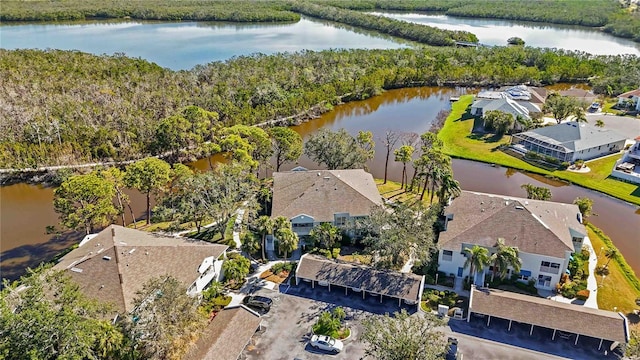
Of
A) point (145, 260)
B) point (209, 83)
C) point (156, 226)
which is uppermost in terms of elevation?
point (209, 83)

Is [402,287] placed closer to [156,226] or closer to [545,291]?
[545,291]

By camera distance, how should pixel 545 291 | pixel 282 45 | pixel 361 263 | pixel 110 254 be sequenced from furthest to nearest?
pixel 282 45
pixel 361 263
pixel 545 291
pixel 110 254

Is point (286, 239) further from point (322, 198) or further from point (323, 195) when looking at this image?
point (323, 195)

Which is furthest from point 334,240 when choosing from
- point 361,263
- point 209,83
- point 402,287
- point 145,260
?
point 209,83

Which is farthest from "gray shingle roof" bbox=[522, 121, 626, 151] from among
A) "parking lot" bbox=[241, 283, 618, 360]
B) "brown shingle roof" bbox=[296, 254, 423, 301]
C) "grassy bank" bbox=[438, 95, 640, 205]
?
"brown shingle roof" bbox=[296, 254, 423, 301]

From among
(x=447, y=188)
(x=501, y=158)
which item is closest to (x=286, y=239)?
(x=447, y=188)
